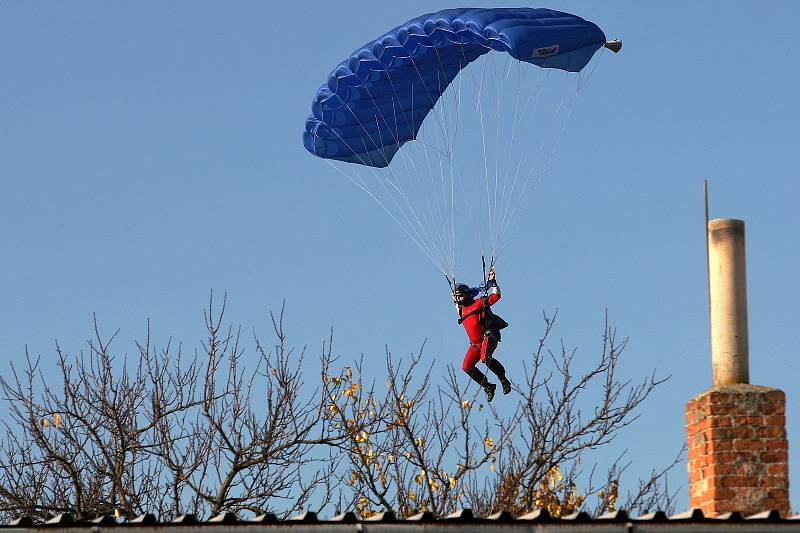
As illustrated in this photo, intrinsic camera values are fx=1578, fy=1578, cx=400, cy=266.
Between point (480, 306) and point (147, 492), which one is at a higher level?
point (480, 306)

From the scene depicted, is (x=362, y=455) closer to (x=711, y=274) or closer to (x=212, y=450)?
(x=212, y=450)

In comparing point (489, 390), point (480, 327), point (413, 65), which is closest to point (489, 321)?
point (480, 327)

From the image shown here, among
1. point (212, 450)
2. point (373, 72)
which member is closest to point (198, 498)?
point (212, 450)

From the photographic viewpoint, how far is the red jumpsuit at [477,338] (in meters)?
16.9

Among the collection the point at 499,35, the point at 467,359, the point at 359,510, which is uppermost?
the point at 499,35

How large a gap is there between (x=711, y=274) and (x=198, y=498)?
8.25 meters

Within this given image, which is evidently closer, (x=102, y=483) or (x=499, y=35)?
(x=499, y=35)

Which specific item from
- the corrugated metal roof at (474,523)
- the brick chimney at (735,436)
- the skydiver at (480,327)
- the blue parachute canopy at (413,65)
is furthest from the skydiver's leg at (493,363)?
the corrugated metal roof at (474,523)

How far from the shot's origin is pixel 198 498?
1820cm

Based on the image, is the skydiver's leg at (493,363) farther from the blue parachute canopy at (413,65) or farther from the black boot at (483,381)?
the blue parachute canopy at (413,65)

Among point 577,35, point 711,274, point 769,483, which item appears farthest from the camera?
point 577,35

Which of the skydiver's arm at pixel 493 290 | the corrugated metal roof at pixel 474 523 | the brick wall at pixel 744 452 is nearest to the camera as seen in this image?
the corrugated metal roof at pixel 474 523

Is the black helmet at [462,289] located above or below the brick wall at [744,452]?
above

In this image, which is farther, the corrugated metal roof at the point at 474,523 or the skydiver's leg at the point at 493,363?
the skydiver's leg at the point at 493,363
